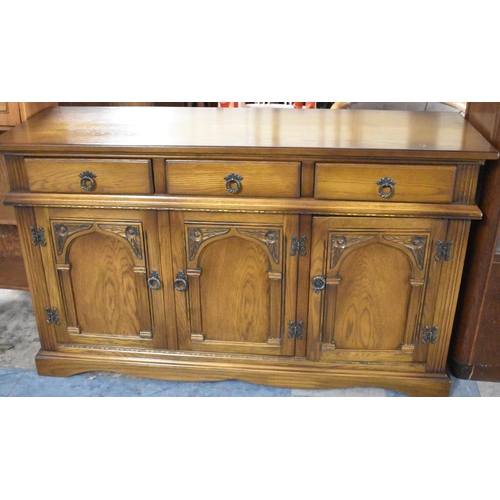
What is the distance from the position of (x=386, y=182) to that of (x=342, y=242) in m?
0.20

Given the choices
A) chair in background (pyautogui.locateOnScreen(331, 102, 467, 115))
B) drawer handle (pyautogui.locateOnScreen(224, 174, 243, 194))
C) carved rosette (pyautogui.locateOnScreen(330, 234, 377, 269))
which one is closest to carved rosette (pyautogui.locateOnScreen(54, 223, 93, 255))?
drawer handle (pyautogui.locateOnScreen(224, 174, 243, 194))

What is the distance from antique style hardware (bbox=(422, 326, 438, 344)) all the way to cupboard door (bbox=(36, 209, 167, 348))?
790mm

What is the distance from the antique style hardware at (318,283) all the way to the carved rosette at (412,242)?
0.70 feet

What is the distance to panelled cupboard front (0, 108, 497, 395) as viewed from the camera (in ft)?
4.78

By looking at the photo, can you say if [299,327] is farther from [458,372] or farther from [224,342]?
[458,372]

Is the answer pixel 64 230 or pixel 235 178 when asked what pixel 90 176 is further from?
pixel 235 178

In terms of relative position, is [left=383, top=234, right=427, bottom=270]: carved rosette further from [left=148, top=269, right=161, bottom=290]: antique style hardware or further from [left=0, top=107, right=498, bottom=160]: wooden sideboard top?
[left=148, top=269, right=161, bottom=290]: antique style hardware

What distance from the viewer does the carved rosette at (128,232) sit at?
5.19ft

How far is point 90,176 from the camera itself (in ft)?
4.98

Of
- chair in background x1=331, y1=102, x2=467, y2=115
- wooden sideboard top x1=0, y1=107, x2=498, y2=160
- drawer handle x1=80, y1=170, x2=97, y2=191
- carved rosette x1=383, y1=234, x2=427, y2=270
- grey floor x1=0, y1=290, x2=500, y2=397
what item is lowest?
grey floor x1=0, y1=290, x2=500, y2=397

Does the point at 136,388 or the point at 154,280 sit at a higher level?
the point at 154,280

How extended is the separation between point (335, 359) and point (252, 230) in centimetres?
50

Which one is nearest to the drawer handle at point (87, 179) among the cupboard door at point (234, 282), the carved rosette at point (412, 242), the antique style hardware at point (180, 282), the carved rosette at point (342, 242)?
the cupboard door at point (234, 282)
